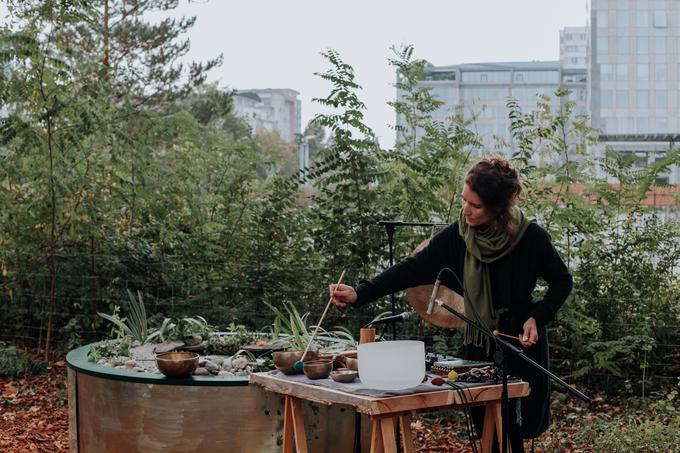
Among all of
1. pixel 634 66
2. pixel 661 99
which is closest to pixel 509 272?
pixel 634 66

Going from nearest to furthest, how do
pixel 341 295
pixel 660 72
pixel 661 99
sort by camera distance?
1. pixel 341 295
2. pixel 660 72
3. pixel 661 99

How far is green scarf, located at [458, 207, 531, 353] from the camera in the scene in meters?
3.62

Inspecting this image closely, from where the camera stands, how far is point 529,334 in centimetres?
348

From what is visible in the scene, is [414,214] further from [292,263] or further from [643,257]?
[643,257]

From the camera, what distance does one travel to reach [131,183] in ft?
24.5

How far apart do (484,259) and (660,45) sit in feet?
298

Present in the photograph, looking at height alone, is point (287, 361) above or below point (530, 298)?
below

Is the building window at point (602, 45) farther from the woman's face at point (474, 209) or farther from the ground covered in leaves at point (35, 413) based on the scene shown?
the woman's face at point (474, 209)

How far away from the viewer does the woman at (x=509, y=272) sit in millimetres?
3598

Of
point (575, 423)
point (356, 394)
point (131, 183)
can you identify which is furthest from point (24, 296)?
point (356, 394)

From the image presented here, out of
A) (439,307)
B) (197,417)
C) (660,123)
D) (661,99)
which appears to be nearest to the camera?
(197,417)

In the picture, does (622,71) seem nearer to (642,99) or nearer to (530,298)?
(642,99)

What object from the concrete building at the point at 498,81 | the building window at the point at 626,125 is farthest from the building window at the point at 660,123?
the concrete building at the point at 498,81

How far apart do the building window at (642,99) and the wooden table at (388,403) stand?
88.3 meters
